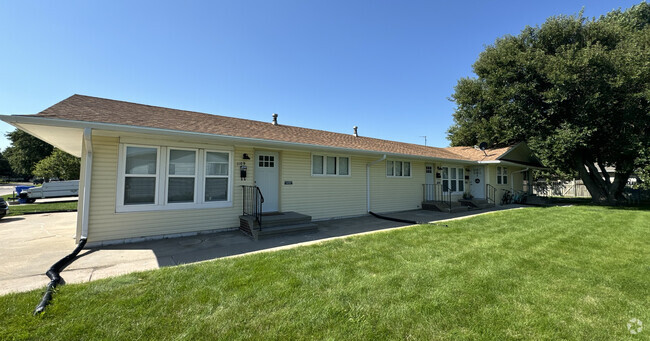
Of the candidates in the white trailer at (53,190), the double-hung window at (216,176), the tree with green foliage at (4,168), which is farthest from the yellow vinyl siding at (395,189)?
the tree with green foliage at (4,168)

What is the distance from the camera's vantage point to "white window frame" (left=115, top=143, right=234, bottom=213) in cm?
539

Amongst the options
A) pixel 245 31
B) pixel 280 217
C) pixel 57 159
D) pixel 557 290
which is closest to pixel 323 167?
pixel 280 217

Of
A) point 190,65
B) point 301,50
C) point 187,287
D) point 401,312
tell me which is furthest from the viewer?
point 301,50

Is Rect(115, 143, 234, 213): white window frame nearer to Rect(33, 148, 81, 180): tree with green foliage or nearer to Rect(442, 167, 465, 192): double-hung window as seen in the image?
Rect(442, 167, 465, 192): double-hung window

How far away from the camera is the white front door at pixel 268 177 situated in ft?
23.9

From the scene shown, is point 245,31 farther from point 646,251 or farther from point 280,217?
point 646,251

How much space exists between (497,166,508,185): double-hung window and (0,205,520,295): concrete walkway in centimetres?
1130

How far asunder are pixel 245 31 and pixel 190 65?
7.72ft

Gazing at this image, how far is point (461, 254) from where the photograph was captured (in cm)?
446

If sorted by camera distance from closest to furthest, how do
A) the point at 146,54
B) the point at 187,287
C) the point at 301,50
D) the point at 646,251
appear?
the point at 187,287 → the point at 646,251 → the point at 146,54 → the point at 301,50

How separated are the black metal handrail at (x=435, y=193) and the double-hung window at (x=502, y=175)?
466 centimetres

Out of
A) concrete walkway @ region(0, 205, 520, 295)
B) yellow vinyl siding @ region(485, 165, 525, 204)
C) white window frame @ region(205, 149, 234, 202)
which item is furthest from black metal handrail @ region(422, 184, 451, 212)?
white window frame @ region(205, 149, 234, 202)

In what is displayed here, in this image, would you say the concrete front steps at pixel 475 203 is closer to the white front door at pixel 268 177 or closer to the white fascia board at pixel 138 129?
the white fascia board at pixel 138 129

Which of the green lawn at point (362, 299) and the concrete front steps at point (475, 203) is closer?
the green lawn at point (362, 299)
